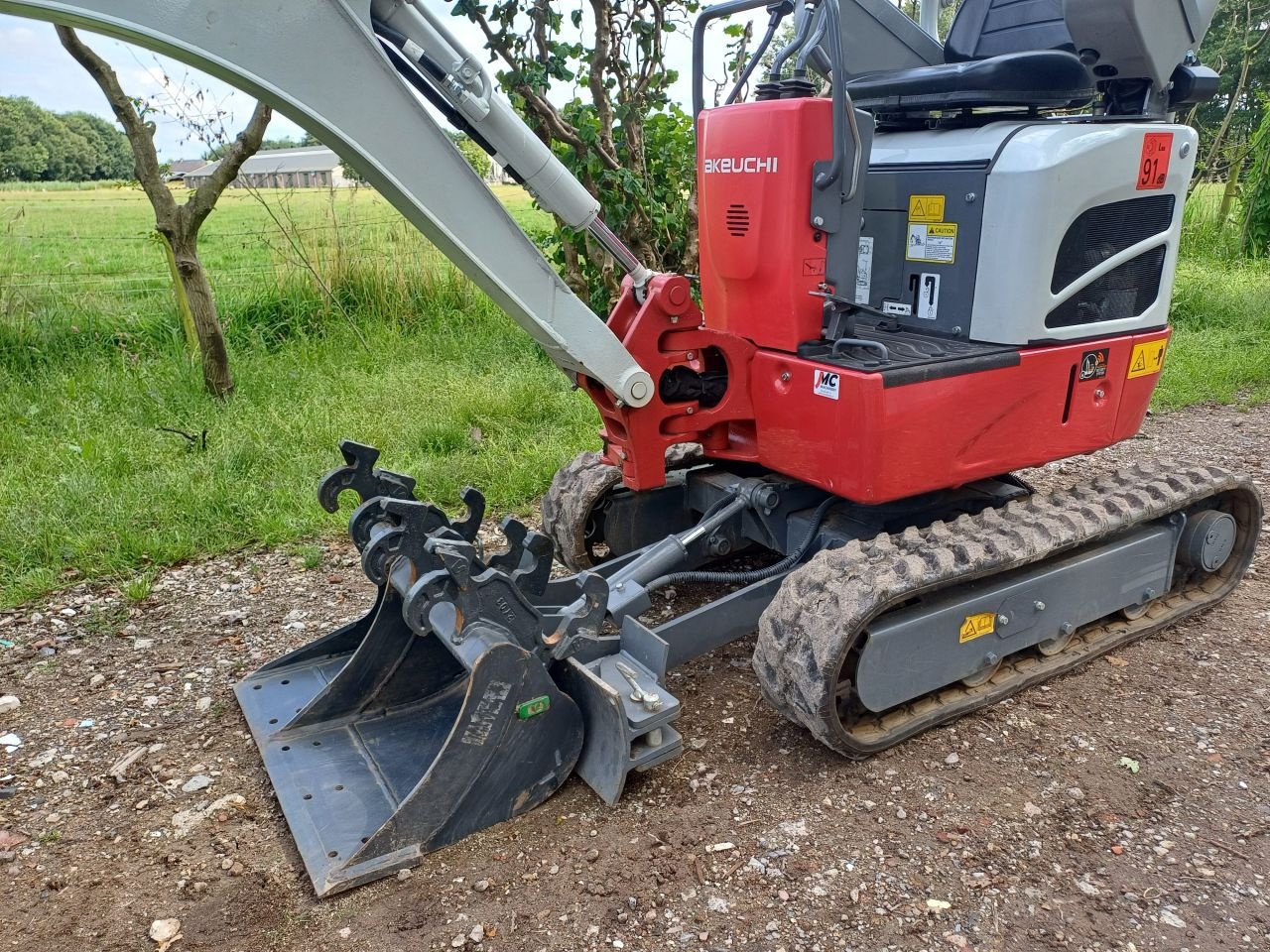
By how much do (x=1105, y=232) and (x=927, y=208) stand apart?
0.61 meters

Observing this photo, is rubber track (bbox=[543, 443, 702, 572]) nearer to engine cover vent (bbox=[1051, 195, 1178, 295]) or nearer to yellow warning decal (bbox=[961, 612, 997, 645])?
yellow warning decal (bbox=[961, 612, 997, 645])

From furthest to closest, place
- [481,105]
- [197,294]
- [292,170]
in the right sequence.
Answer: [292,170], [197,294], [481,105]

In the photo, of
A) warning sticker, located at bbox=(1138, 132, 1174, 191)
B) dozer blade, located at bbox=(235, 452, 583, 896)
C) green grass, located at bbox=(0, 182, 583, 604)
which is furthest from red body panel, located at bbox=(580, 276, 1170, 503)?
green grass, located at bbox=(0, 182, 583, 604)

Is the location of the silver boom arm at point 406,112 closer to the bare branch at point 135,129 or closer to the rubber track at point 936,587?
the rubber track at point 936,587

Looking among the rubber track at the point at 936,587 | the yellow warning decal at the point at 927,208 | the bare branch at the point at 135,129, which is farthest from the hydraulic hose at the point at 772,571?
the bare branch at the point at 135,129

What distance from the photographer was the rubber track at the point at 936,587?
2.98 metres

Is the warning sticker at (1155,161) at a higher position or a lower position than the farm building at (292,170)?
higher

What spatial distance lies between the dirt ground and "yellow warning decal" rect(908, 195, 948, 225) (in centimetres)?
170

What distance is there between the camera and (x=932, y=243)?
3.54m

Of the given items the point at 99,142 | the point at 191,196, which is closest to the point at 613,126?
the point at 191,196

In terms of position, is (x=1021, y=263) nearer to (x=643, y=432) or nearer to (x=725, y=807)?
(x=643, y=432)

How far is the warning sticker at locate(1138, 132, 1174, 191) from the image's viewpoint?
3.46 metres

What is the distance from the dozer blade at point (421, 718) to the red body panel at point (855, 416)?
743mm

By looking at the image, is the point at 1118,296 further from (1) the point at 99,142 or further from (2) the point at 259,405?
(1) the point at 99,142
